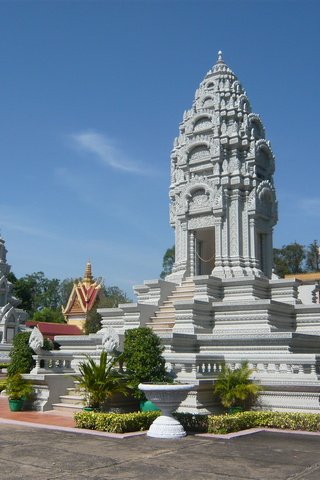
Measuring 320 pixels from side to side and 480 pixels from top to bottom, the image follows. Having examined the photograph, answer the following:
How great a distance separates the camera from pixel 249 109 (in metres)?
27.8

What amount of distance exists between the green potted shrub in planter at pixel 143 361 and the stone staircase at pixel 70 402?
2.02 m

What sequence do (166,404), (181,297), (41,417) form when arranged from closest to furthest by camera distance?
(166,404), (41,417), (181,297)

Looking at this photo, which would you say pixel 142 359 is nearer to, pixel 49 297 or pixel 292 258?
pixel 292 258

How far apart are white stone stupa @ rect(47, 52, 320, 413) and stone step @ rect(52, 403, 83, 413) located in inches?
158

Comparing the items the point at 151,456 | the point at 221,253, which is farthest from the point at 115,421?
the point at 221,253

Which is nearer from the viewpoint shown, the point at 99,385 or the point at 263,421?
the point at 263,421

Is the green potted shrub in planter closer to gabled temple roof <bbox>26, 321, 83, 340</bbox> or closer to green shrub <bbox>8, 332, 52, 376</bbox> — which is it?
green shrub <bbox>8, 332, 52, 376</bbox>

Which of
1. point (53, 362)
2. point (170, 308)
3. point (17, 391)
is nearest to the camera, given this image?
point (17, 391)

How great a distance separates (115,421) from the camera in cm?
1179

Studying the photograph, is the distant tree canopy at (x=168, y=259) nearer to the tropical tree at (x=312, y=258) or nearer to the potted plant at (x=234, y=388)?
the tropical tree at (x=312, y=258)

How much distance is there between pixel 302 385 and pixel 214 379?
7.53ft

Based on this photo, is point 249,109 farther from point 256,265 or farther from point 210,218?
point 256,265

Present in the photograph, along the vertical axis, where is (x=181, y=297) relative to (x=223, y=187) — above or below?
below

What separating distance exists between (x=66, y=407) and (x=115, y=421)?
403 cm
